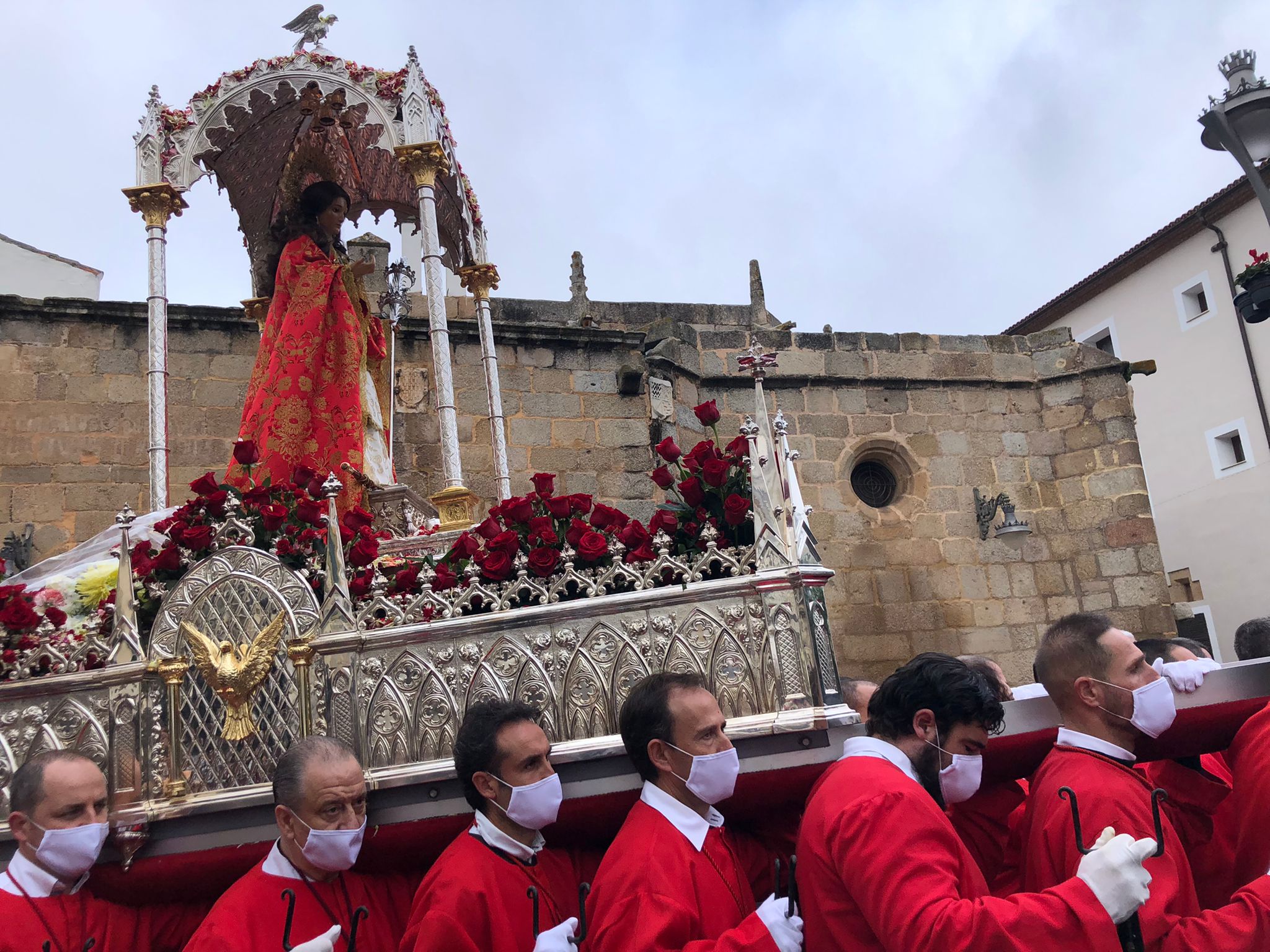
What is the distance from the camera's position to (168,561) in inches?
146

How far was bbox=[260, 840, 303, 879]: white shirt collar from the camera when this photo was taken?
2961 millimetres

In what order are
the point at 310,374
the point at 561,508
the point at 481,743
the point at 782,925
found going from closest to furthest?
the point at 782,925, the point at 481,743, the point at 561,508, the point at 310,374

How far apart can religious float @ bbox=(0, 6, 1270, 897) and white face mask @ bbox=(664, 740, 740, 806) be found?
23 cm

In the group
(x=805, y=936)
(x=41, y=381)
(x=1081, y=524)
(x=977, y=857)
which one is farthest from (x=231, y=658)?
(x=1081, y=524)

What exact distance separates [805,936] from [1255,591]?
16733 mm

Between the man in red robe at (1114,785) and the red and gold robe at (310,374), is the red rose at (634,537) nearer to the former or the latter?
the man in red robe at (1114,785)

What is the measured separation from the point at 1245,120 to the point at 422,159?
480 centimetres

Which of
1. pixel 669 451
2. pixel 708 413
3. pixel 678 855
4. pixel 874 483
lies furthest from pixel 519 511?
pixel 874 483

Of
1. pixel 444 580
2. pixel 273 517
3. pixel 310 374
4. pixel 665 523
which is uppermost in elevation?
pixel 310 374

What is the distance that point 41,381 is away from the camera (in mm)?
8211

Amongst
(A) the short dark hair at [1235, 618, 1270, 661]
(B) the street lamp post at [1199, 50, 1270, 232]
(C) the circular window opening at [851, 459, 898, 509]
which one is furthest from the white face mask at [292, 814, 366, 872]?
(C) the circular window opening at [851, 459, 898, 509]

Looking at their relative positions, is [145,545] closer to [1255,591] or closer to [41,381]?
[41,381]

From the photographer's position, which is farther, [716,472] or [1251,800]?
[716,472]

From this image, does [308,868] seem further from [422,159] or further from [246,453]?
[422,159]
